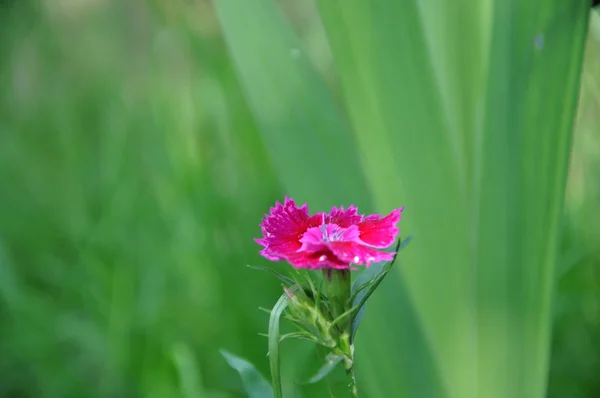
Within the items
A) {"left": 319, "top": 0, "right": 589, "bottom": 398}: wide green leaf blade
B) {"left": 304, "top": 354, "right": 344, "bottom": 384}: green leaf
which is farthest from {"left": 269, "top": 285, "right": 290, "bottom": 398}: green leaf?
{"left": 319, "top": 0, "right": 589, "bottom": 398}: wide green leaf blade

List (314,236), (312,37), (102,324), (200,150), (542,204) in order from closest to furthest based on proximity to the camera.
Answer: (314,236)
(542,204)
(102,324)
(200,150)
(312,37)

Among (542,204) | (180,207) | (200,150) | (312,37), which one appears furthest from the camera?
(312,37)

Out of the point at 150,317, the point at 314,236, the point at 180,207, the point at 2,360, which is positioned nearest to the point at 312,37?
the point at 180,207

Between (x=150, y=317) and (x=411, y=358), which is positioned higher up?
(x=150, y=317)

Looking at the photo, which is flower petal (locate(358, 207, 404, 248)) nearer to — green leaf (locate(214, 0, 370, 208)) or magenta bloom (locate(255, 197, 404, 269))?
magenta bloom (locate(255, 197, 404, 269))

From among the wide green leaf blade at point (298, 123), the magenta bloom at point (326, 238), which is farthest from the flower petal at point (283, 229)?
the wide green leaf blade at point (298, 123)

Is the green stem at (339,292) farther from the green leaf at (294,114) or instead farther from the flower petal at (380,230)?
the green leaf at (294,114)

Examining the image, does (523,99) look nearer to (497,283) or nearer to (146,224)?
(497,283)
